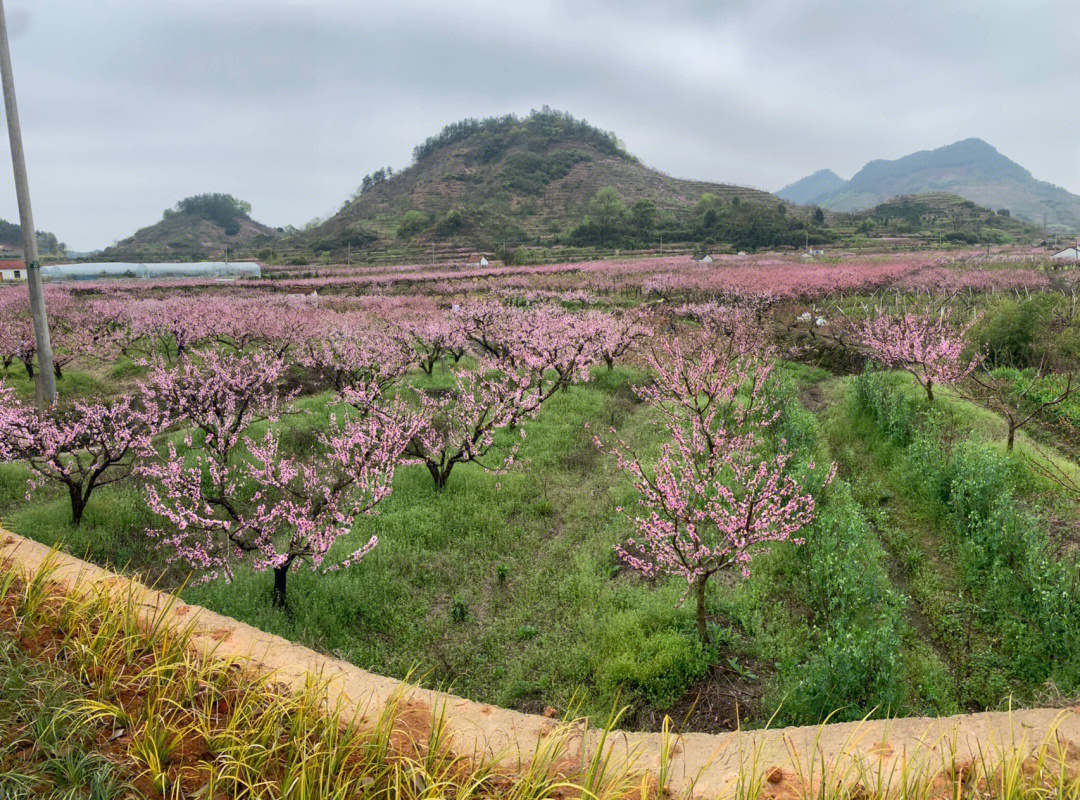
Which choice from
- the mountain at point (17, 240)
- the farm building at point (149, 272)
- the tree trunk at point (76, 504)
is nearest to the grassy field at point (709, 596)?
the tree trunk at point (76, 504)

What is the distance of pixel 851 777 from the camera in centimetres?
348

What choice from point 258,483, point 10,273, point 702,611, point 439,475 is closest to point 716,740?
point 702,611

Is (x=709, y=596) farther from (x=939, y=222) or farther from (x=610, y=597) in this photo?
(x=939, y=222)

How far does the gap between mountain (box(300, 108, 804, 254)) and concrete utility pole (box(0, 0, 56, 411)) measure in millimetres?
61666

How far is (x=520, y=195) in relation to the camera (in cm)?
9850

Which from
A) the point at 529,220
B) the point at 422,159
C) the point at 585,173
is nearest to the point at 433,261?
the point at 529,220

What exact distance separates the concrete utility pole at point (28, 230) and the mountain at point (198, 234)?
7278 centimetres

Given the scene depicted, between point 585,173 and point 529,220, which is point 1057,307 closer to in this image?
point 529,220

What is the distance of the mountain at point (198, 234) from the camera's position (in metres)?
85.4

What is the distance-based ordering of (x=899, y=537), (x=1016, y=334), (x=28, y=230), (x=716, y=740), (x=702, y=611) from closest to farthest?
(x=716, y=740), (x=702, y=611), (x=899, y=537), (x=28, y=230), (x=1016, y=334)

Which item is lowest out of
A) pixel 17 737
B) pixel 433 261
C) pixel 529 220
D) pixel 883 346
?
pixel 17 737

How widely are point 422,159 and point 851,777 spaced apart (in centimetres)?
14631

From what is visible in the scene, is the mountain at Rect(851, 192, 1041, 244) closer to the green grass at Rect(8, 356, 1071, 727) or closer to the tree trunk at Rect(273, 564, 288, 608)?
the green grass at Rect(8, 356, 1071, 727)

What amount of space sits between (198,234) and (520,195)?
5821 centimetres
